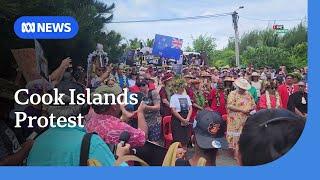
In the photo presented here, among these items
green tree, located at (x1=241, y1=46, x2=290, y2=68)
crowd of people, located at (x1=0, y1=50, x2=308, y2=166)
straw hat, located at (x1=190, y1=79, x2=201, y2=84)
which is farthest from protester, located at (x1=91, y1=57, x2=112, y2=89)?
green tree, located at (x1=241, y1=46, x2=290, y2=68)

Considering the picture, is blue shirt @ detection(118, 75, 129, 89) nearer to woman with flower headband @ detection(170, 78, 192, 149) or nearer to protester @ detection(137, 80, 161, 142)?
protester @ detection(137, 80, 161, 142)

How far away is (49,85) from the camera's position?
4.56 metres

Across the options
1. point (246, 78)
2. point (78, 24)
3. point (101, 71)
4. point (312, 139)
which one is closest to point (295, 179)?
point (312, 139)

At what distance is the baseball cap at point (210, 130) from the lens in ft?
15.1

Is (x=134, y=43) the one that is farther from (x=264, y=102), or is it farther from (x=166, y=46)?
(x=264, y=102)

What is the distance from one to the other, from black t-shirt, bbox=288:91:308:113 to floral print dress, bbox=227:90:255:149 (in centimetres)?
26

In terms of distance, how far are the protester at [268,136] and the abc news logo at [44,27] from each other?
134 cm

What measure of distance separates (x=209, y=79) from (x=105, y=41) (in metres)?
0.73

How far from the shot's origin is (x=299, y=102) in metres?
4.48

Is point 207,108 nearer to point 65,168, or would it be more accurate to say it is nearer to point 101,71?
point 101,71

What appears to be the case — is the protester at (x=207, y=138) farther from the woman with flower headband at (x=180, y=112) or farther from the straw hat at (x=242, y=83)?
the straw hat at (x=242, y=83)

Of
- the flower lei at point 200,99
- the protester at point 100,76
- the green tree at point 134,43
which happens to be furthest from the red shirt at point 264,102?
the protester at point 100,76

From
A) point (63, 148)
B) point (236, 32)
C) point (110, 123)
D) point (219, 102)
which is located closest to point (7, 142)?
point (63, 148)

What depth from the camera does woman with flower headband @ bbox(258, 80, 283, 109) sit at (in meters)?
4.52
